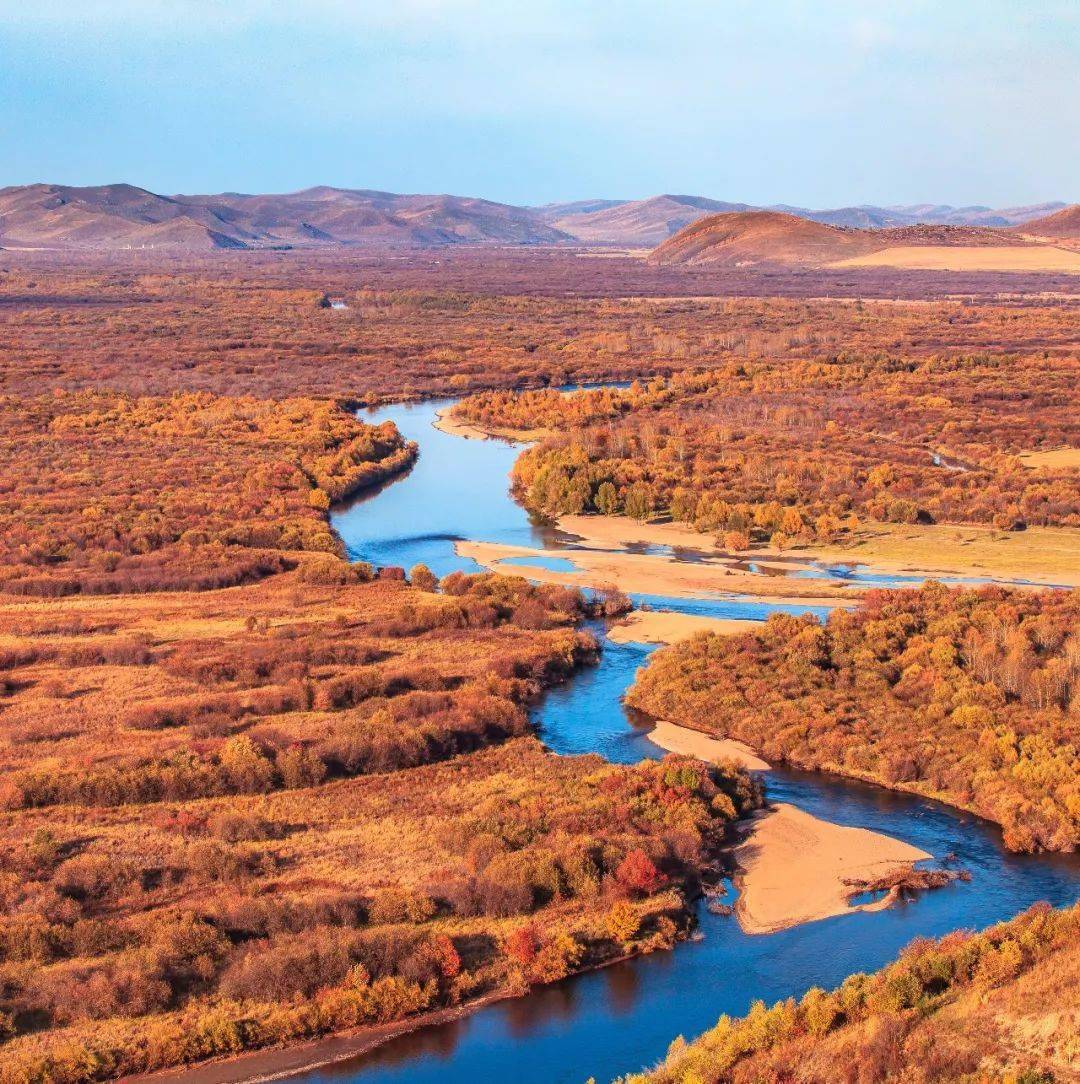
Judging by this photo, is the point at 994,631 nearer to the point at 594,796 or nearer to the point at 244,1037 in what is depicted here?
the point at 594,796

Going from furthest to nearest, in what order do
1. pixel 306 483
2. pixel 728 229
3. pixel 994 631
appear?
pixel 728 229, pixel 306 483, pixel 994 631

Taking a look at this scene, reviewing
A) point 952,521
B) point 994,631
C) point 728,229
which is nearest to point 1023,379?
→ point 952,521

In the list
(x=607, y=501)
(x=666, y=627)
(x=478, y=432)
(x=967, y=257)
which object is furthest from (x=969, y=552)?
(x=967, y=257)

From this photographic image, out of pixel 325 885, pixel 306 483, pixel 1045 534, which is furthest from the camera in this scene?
pixel 306 483

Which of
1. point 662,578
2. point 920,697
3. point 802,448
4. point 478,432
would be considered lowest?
point 920,697

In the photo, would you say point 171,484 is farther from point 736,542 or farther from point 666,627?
point 666,627

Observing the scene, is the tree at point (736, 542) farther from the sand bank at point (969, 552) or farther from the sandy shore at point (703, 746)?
the sandy shore at point (703, 746)

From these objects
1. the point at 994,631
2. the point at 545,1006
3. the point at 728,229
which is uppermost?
the point at 728,229
